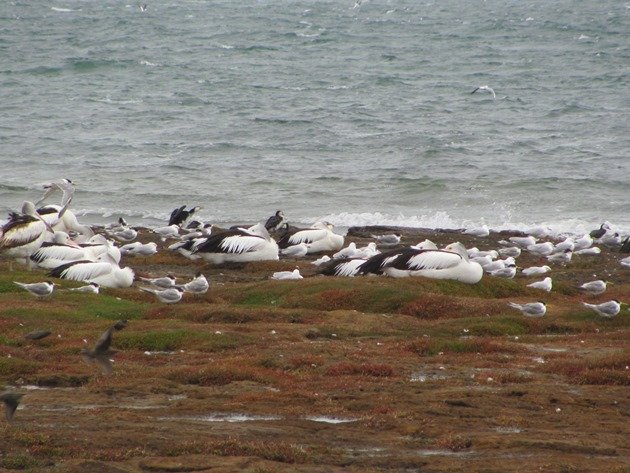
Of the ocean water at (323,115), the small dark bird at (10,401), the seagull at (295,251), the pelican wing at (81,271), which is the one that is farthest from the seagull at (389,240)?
the small dark bird at (10,401)

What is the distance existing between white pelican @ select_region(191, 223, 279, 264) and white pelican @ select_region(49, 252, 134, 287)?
3.63m

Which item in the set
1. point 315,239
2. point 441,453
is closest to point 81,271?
point 315,239

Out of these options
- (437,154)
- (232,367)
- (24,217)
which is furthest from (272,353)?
(437,154)

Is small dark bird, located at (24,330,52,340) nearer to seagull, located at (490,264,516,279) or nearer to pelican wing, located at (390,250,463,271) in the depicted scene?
pelican wing, located at (390,250,463,271)

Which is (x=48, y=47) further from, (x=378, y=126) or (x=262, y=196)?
(x=262, y=196)

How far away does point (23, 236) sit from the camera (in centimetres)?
2275

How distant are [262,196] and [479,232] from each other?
510 inches

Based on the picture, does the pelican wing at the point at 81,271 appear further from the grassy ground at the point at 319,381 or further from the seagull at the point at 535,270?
the seagull at the point at 535,270

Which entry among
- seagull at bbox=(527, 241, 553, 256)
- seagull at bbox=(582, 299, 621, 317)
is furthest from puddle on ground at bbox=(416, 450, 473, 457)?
seagull at bbox=(527, 241, 553, 256)

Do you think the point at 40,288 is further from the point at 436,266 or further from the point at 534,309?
the point at 534,309

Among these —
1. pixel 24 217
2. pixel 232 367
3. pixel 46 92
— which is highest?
pixel 232 367

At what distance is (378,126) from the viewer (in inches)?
2217

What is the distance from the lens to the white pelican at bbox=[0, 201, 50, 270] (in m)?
22.7

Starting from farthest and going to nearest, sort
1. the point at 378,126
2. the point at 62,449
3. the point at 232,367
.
Answer: the point at 378,126 < the point at 232,367 < the point at 62,449
